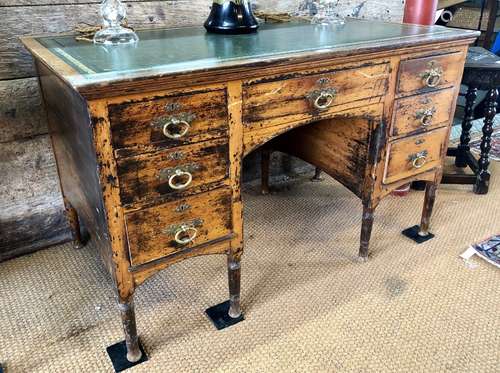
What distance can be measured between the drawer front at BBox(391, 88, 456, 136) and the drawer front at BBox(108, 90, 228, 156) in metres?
0.61

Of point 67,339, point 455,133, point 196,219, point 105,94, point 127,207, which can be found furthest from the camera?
point 455,133

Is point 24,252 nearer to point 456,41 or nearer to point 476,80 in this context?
point 456,41

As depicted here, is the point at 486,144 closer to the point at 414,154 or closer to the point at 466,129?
the point at 466,129

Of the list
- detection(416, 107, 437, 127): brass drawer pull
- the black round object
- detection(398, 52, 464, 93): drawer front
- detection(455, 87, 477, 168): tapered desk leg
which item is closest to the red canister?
detection(455, 87, 477, 168): tapered desk leg

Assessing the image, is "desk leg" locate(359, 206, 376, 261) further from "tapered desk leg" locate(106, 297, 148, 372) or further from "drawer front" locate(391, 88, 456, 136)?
"tapered desk leg" locate(106, 297, 148, 372)

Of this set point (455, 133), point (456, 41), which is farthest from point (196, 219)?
point (455, 133)

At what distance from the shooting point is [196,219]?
1135mm

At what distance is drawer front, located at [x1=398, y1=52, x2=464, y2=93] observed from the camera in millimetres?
1341

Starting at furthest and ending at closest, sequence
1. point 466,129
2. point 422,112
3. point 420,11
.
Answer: point 466,129 < point 420,11 < point 422,112

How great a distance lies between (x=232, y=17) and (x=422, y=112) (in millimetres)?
652

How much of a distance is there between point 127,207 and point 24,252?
0.82 meters

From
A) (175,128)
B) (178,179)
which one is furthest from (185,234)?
(175,128)

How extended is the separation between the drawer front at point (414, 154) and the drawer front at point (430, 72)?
165 millimetres

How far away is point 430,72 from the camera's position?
138cm
